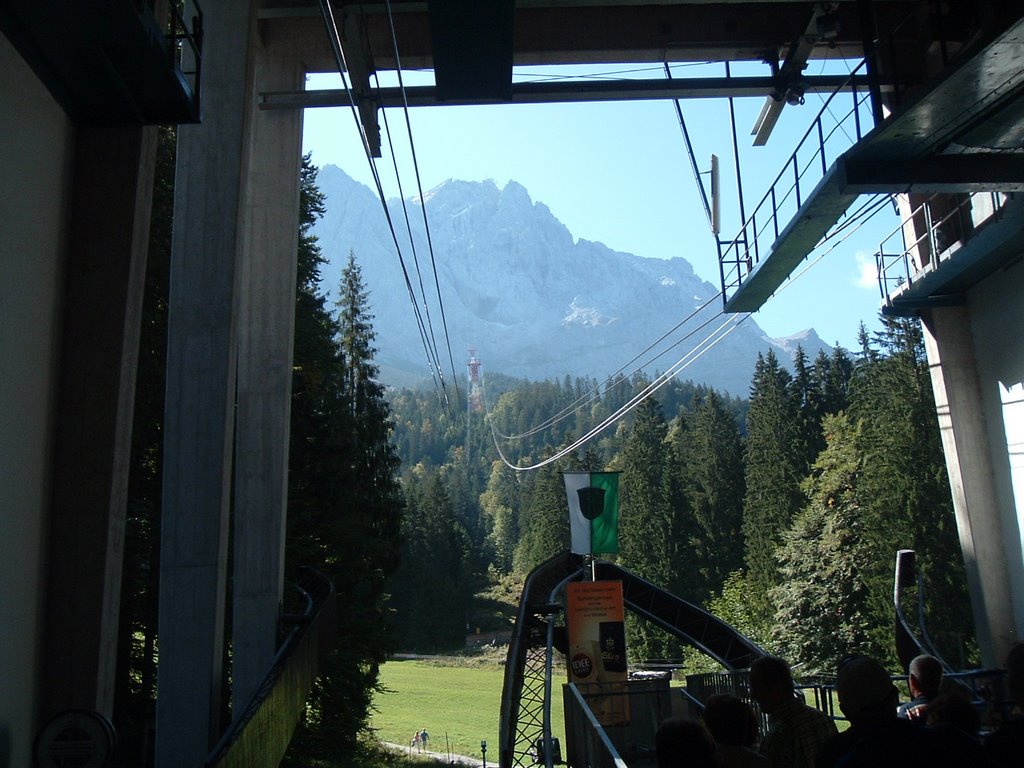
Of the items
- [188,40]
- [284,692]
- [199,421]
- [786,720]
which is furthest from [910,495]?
[786,720]

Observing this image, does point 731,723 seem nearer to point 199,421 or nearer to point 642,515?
point 199,421

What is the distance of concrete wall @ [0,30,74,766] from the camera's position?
8.63 meters

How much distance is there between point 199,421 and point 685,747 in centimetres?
1096

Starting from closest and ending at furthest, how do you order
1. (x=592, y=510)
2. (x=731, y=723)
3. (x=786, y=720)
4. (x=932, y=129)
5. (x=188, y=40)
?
1. (x=731, y=723)
2. (x=786, y=720)
3. (x=188, y=40)
4. (x=932, y=129)
5. (x=592, y=510)

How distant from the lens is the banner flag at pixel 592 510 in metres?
23.4

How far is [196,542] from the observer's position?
518 inches

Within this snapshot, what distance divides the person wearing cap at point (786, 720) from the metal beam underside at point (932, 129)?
28.4ft

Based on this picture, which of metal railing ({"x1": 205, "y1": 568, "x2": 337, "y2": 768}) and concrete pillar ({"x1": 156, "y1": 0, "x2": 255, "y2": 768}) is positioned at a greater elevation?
concrete pillar ({"x1": 156, "y1": 0, "x2": 255, "y2": 768})

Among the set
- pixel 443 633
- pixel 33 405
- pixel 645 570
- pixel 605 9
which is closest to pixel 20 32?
pixel 33 405

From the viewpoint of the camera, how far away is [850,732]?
3.91 meters

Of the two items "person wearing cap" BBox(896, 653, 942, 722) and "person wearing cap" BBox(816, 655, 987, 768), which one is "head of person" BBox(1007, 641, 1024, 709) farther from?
"person wearing cap" BBox(896, 653, 942, 722)

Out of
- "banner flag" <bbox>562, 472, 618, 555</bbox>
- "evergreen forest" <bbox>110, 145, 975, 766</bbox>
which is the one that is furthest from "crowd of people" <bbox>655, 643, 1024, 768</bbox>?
"evergreen forest" <bbox>110, 145, 975, 766</bbox>

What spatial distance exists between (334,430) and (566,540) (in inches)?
2562

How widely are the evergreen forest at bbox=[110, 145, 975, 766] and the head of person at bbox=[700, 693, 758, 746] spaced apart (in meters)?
19.4
